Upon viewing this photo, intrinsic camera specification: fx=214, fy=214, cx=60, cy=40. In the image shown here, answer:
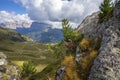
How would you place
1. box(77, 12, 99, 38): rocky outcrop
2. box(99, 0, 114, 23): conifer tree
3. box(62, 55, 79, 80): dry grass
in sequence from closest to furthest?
box(62, 55, 79, 80): dry grass
box(99, 0, 114, 23): conifer tree
box(77, 12, 99, 38): rocky outcrop

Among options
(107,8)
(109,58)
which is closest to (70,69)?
(109,58)

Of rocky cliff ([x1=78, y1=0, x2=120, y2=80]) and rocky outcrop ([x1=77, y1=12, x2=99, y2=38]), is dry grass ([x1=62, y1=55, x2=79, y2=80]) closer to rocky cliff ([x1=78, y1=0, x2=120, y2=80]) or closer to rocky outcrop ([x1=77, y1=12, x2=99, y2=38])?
rocky cliff ([x1=78, y1=0, x2=120, y2=80])

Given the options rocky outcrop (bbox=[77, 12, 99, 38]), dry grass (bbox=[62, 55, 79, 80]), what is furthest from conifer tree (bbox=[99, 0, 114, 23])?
dry grass (bbox=[62, 55, 79, 80])

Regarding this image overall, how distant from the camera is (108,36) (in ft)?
132

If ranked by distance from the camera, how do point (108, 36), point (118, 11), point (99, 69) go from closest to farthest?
point (99, 69) < point (108, 36) < point (118, 11)

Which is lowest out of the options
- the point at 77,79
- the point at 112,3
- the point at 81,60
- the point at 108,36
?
the point at 77,79

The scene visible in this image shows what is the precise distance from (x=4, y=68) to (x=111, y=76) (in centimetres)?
6486

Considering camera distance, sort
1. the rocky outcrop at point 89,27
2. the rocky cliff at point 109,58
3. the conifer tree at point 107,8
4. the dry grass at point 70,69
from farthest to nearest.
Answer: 1. the rocky outcrop at point 89,27
2. the conifer tree at point 107,8
3. the dry grass at point 70,69
4. the rocky cliff at point 109,58

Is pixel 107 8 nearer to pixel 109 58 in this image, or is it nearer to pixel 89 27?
pixel 89 27

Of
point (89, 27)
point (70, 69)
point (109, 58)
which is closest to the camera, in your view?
point (109, 58)

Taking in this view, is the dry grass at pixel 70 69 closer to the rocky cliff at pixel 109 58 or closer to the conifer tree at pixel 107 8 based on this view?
the rocky cliff at pixel 109 58

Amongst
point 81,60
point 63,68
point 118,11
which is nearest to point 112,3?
point 118,11

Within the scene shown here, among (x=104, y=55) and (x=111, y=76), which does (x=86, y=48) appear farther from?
(x=111, y=76)

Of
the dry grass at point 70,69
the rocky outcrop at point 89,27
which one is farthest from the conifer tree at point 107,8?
the dry grass at point 70,69
